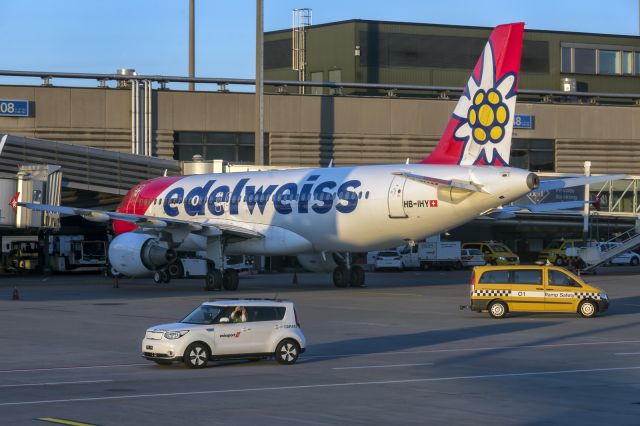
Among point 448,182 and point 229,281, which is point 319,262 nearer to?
point 229,281

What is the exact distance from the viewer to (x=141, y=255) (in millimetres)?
49938

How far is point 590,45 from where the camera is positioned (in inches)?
3674

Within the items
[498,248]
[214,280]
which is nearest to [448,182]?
[214,280]

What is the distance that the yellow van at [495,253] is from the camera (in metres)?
73.8

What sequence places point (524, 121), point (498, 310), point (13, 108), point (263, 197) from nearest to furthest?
1. point (498, 310)
2. point (263, 197)
3. point (13, 108)
4. point (524, 121)

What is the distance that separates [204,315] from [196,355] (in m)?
0.96

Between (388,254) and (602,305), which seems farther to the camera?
(388,254)

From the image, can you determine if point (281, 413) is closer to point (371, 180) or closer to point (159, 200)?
point (371, 180)

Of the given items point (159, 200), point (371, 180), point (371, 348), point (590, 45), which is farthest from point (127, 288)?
point (590, 45)

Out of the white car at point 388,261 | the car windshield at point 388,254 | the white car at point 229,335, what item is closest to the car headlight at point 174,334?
the white car at point 229,335

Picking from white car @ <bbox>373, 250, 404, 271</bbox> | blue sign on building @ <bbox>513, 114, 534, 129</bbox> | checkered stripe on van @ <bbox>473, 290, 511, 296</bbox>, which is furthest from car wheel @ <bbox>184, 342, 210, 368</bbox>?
blue sign on building @ <bbox>513, 114, 534, 129</bbox>

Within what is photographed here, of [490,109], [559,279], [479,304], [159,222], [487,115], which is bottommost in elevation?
[479,304]

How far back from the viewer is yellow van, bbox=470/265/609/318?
35.6 meters

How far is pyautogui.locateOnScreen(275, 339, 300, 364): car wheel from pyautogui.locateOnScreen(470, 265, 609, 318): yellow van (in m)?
13.0
